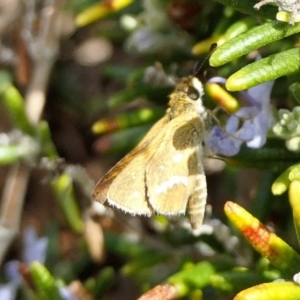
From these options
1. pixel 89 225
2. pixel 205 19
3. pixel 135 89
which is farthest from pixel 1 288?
pixel 205 19

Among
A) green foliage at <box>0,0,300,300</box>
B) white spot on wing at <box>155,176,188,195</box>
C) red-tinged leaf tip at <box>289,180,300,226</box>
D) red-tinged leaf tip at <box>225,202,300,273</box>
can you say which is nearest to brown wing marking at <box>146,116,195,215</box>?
white spot on wing at <box>155,176,188,195</box>

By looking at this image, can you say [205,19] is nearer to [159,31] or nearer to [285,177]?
[159,31]

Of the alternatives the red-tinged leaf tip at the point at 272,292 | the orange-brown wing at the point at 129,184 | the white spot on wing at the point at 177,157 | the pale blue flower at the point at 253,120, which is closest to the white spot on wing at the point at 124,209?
the orange-brown wing at the point at 129,184

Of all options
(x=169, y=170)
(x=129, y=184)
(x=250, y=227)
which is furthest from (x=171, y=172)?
(x=250, y=227)

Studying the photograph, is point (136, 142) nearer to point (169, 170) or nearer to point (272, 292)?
point (169, 170)

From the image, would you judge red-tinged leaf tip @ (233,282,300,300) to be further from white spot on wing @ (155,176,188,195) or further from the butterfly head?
the butterfly head

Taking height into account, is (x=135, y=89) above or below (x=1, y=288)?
above
